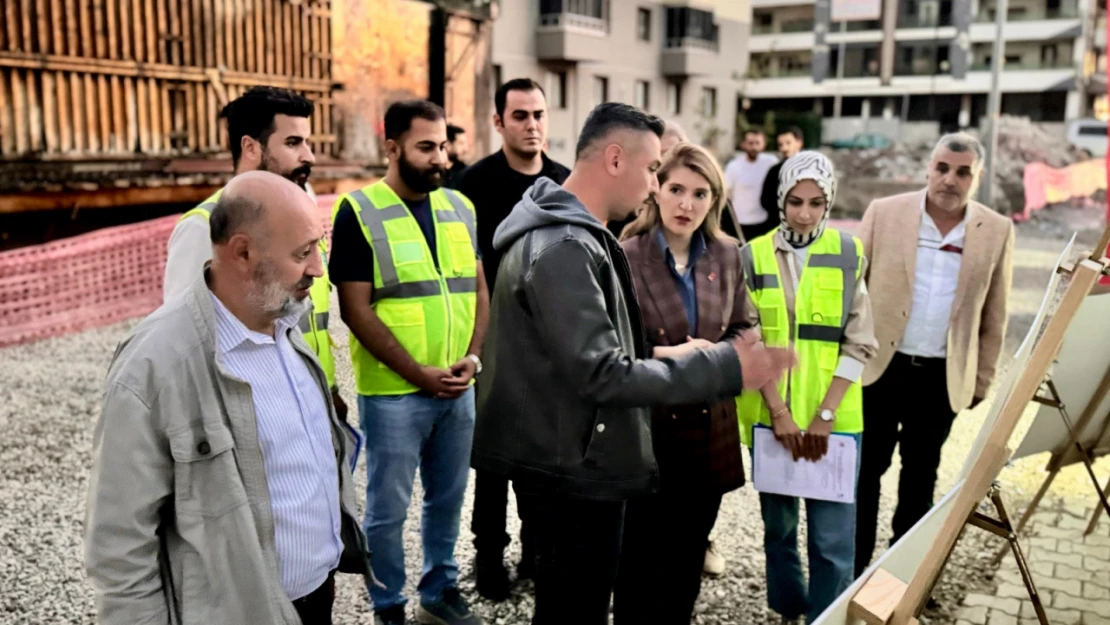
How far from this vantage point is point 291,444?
6.18ft

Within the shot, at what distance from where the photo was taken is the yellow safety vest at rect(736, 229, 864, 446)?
10.2 ft

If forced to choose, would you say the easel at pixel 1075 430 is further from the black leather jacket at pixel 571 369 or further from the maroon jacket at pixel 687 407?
the black leather jacket at pixel 571 369

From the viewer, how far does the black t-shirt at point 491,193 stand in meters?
3.88

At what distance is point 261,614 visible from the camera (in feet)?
5.75

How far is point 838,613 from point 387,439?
1.77 metres

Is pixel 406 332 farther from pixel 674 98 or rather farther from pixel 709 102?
pixel 709 102

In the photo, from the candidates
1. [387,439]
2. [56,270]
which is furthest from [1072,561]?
[56,270]

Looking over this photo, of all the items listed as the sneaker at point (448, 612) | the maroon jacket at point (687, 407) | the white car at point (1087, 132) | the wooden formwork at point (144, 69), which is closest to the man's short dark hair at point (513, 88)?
the maroon jacket at point (687, 407)

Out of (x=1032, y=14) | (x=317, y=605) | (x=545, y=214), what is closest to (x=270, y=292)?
(x=545, y=214)

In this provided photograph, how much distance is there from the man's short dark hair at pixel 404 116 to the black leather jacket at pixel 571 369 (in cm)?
106

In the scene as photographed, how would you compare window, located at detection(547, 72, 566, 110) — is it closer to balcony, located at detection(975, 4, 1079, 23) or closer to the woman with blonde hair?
the woman with blonde hair

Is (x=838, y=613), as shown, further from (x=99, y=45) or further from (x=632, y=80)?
(x=632, y=80)

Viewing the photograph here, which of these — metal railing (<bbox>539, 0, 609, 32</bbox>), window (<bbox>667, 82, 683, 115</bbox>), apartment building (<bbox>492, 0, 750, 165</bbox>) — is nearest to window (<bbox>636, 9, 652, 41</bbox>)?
apartment building (<bbox>492, 0, 750, 165</bbox>)

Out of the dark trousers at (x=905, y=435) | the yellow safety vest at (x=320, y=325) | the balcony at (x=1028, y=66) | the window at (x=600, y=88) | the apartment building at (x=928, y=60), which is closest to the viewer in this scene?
the yellow safety vest at (x=320, y=325)
